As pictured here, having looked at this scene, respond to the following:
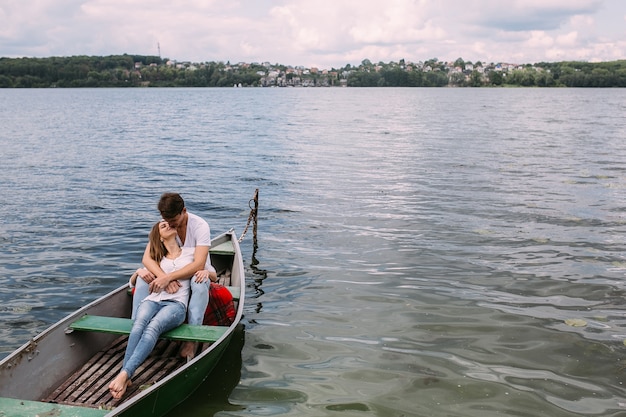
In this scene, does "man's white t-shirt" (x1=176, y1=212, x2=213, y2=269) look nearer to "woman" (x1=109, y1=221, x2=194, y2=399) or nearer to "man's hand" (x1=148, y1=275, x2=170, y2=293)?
"woman" (x1=109, y1=221, x2=194, y2=399)

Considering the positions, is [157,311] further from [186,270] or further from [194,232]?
[194,232]

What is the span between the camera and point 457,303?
10.4 m

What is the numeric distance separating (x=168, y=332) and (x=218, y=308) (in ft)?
3.78

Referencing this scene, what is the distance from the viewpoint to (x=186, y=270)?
7.68 metres

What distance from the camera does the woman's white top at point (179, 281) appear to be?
7539mm

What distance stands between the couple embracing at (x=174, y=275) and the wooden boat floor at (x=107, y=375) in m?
0.32

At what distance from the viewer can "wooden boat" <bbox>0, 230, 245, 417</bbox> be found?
19.4ft

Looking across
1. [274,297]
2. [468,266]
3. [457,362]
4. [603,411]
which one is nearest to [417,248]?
[468,266]

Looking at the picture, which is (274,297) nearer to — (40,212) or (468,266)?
(468,266)

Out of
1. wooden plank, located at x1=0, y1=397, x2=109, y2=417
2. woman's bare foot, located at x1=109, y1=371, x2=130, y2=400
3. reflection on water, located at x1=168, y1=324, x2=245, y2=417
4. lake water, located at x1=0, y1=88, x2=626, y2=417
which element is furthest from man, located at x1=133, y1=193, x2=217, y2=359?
wooden plank, located at x1=0, y1=397, x2=109, y2=417

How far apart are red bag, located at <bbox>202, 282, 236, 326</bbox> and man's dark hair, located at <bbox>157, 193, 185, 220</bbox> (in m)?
1.38

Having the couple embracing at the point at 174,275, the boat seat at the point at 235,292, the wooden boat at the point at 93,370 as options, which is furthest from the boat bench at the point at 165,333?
the boat seat at the point at 235,292

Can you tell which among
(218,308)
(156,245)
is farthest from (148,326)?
(218,308)

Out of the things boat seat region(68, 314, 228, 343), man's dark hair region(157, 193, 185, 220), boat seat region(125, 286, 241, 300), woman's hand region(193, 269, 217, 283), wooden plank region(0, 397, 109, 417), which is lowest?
wooden plank region(0, 397, 109, 417)
